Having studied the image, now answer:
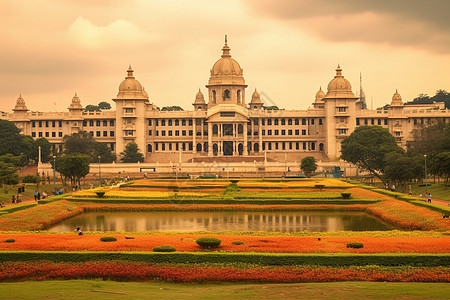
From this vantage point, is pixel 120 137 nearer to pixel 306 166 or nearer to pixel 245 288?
pixel 306 166

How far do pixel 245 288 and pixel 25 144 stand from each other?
78.0 meters

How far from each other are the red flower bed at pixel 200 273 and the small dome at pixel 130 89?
82323mm

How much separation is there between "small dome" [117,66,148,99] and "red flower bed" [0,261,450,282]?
82323 mm

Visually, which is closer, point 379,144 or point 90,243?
point 90,243

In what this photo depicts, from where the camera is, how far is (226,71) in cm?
10706

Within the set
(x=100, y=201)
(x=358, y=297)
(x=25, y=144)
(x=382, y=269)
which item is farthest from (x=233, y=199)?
(x=25, y=144)

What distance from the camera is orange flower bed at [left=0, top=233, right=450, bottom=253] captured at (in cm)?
2428

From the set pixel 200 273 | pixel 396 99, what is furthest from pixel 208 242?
pixel 396 99

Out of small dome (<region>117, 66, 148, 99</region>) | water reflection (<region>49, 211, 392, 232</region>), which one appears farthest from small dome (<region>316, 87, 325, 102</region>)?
water reflection (<region>49, 211, 392, 232</region>)

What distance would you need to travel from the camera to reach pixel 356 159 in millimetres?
77812

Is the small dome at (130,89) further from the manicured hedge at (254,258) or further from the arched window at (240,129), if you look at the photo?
the manicured hedge at (254,258)

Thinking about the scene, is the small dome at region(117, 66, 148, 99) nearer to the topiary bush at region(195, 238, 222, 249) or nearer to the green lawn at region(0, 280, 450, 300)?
the topiary bush at region(195, 238, 222, 249)

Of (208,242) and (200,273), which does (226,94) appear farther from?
(200,273)

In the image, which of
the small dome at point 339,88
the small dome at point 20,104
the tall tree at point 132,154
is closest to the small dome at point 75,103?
the small dome at point 20,104
